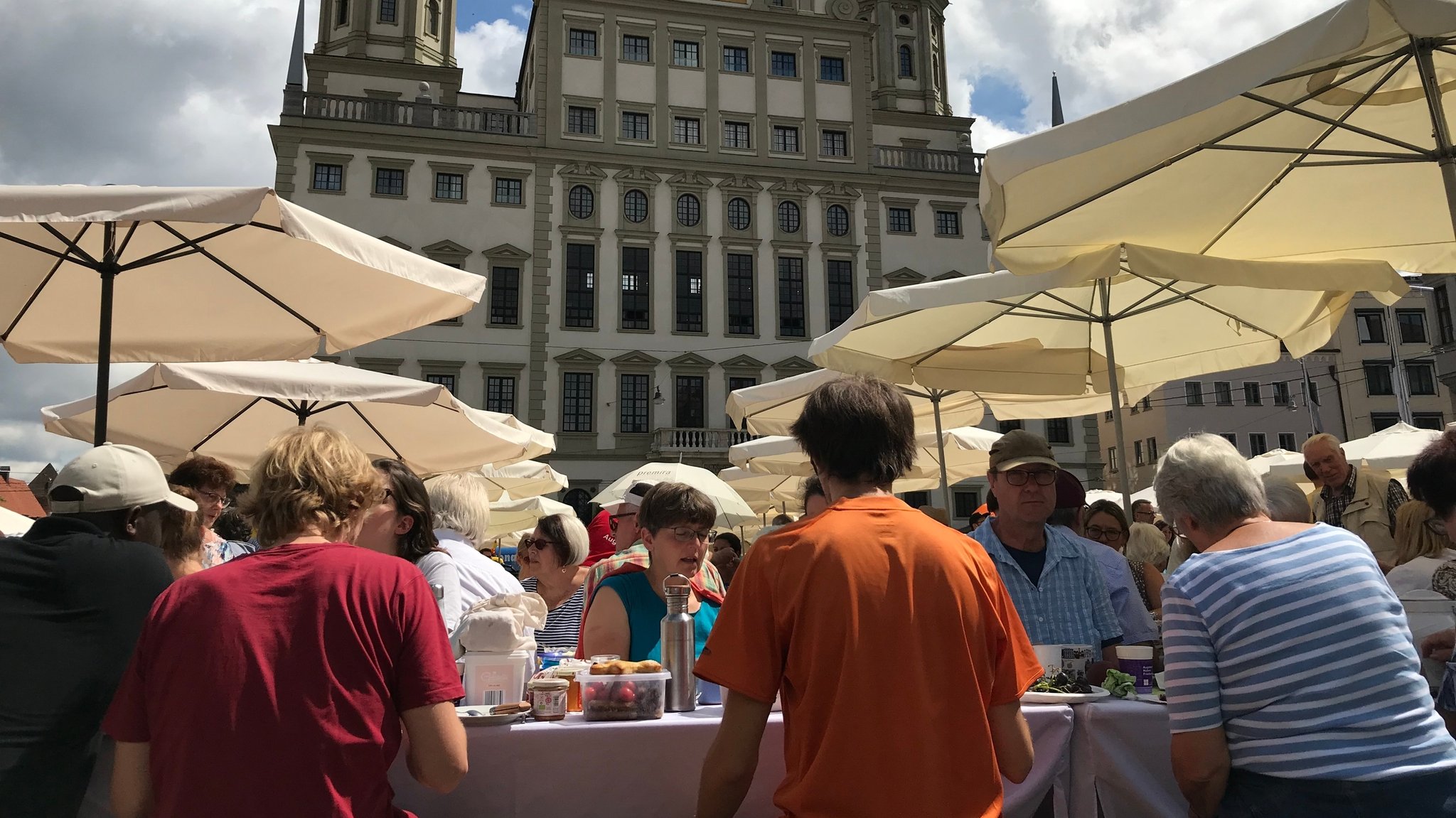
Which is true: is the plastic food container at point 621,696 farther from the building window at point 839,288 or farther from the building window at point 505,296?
the building window at point 839,288

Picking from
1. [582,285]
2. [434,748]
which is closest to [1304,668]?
[434,748]

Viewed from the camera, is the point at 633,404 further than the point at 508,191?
No

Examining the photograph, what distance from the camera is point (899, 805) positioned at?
1.94 metres

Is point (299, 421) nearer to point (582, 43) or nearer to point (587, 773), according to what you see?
point (587, 773)

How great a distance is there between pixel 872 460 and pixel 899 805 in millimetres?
735

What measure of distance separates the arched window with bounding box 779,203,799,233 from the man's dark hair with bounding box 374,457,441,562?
103 ft

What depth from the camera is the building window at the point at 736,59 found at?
35469 millimetres

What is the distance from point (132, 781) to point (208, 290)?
13.3 ft

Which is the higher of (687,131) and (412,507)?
(687,131)

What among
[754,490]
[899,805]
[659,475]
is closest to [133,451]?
[899,805]

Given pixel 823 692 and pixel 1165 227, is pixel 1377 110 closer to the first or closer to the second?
pixel 1165 227

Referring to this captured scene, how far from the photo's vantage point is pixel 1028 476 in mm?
3859

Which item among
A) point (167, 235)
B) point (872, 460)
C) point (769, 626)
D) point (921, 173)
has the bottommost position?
point (769, 626)

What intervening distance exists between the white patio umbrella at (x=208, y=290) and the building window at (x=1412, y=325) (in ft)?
181
